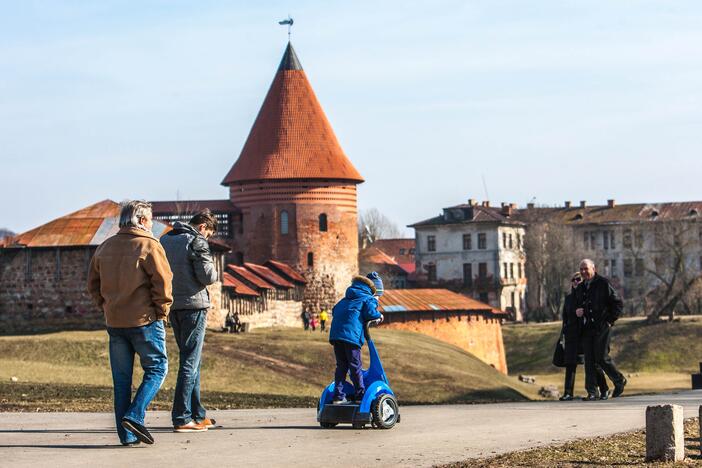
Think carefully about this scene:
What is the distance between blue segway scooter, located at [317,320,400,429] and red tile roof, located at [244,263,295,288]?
46.5 meters

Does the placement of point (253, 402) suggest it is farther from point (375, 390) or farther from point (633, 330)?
point (633, 330)

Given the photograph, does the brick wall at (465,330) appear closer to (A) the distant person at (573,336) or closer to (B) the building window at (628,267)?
(B) the building window at (628,267)

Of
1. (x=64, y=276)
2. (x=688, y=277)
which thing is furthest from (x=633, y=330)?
(x=64, y=276)

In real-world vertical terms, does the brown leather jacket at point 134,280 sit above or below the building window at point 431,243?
below

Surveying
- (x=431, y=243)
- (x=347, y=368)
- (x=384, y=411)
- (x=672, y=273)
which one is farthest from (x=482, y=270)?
(x=384, y=411)


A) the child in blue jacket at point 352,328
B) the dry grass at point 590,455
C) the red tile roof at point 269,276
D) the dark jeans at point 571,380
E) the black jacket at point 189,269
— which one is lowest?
the dry grass at point 590,455

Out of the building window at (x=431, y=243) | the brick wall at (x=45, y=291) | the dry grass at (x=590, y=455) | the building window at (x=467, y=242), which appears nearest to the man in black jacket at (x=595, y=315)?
the dry grass at (x=590, y=455)

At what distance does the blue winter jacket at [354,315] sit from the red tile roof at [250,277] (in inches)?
1677

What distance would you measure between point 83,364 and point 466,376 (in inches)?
390

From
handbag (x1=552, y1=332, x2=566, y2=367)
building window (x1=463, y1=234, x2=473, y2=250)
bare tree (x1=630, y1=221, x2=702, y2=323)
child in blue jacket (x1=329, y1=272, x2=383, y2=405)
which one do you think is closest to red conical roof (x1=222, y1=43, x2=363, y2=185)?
bare tree (x1=630, y1=221, x2=702, y2=323)

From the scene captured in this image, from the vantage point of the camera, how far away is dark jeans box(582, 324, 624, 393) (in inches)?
609

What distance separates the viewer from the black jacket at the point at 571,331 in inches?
616

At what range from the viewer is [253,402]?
17.4 metres

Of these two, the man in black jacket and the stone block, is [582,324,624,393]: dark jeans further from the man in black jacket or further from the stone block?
the stone block
